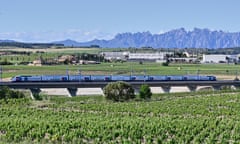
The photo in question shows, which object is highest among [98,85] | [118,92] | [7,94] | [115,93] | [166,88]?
[118,92]

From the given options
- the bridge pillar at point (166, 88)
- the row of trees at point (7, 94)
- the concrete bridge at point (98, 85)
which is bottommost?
the bridge pillar at point (166, 88)

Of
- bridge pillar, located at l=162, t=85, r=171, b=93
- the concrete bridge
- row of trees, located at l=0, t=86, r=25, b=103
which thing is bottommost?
bridge pillar, located at l=162, t=85, r=171, b=93

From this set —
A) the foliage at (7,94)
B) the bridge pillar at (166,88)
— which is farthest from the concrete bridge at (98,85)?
the foliage at (7,94)

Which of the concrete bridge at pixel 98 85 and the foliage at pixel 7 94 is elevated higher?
the foliage at pixel 7 94

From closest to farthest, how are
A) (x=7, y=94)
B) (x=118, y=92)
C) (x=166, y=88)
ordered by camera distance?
(x=118, y=92), (x=7, y=94), (x=166, y=88)

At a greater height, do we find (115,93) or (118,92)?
(118,92)

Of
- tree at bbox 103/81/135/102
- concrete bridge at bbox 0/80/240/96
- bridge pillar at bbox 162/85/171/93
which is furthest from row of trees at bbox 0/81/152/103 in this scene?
bridge pillar at bbox 162/85/171/93

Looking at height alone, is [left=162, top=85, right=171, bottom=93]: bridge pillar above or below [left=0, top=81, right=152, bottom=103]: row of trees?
below

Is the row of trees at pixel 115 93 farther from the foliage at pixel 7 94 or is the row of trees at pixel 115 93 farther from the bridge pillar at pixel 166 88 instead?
the bridge pillar at pixel 166 88

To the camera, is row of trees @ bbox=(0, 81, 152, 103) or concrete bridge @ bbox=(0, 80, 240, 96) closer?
row of trees @ bbox=(0, 81, 152, 103)

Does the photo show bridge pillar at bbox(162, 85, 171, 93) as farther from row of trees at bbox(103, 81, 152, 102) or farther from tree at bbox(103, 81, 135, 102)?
tree at bbox(103, 81, 135, 102)

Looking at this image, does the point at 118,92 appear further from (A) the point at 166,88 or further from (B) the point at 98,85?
(A) the point at 166,88

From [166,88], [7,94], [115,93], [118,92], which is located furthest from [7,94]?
[166,88]

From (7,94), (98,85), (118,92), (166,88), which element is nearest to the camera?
(118,92)
